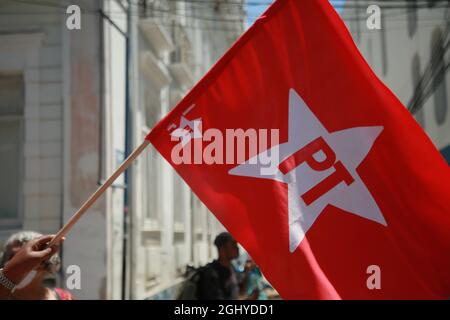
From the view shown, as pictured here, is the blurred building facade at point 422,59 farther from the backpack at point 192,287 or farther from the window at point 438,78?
the backpack at point 192,287

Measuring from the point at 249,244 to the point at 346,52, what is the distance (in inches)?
42.5

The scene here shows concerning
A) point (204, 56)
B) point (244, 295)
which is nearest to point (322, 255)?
point (244, 295)

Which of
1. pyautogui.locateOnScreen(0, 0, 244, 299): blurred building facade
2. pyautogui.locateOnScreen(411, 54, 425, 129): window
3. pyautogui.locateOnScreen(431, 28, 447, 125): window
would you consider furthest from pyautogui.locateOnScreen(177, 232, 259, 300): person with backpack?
pyautogui.locateOnScreen(411, 54, 425, 129): window

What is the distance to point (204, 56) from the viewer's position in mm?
17328

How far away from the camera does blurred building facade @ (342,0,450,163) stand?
16734 millimetres

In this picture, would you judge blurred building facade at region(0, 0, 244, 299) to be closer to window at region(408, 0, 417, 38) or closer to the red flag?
the red flag

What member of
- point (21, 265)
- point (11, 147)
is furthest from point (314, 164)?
point (11, 147)

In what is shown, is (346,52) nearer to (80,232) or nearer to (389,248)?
(389,248)

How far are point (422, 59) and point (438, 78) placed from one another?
2204mm

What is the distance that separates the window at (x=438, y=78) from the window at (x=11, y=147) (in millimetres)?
12074

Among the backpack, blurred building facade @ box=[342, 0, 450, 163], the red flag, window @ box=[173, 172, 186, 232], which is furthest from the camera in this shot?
blurred building facade @ box=[342, 0, 450, 163]

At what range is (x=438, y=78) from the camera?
17.1 metres

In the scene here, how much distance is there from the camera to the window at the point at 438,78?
16.8 m
